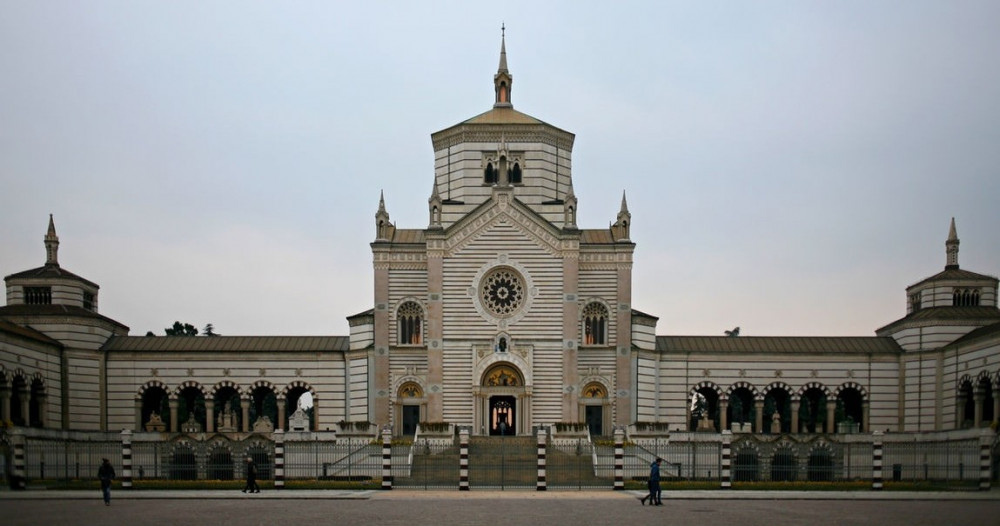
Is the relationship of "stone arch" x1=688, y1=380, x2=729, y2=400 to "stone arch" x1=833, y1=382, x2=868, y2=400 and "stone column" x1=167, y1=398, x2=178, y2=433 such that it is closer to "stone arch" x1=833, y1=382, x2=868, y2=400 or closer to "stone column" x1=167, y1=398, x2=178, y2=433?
"stone arch" x1=833, y1=382, x2=868, y2=400

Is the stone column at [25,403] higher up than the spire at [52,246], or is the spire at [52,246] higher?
the spire at [52,246]

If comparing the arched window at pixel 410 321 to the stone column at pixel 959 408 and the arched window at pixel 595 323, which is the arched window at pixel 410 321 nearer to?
the arched window at pixel 595 323

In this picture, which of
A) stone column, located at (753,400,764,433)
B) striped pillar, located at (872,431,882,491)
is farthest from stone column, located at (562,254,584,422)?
striped pillar, located at (872,431,882,491)

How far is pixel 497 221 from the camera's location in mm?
67188

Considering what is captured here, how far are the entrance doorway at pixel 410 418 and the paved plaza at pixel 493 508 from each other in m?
22.1

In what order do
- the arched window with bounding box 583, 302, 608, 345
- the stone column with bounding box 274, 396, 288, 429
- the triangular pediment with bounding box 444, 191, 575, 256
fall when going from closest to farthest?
the triangular pediment with bounding box 444, 191, 575, 256 → the arched window with bounding box 583, 302, 608, 345 → the stone column with bounding box 274, 396, 288, 429

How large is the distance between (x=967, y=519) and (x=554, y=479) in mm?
20077

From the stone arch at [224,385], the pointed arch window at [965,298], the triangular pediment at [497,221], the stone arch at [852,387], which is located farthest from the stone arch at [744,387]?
the stone arch at [224,385]

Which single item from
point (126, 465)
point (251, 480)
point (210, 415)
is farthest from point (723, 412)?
point (126, 465)

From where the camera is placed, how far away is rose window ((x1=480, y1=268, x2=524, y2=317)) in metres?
66.6

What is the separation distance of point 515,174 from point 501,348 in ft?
33.7

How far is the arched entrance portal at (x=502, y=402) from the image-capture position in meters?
65.6

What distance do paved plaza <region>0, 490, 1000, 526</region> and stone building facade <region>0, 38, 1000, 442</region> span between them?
21290 millimetres

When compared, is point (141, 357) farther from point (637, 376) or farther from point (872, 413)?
point (872, 413)
